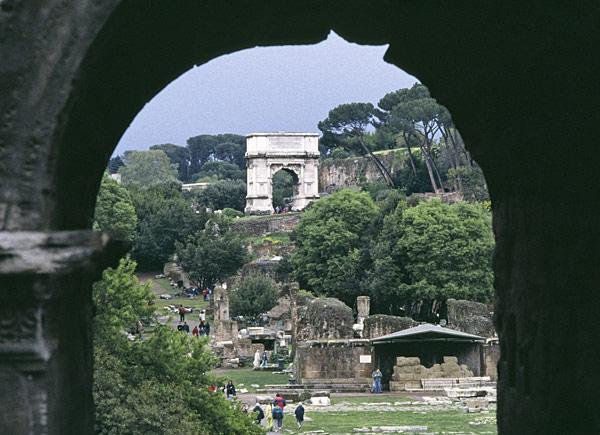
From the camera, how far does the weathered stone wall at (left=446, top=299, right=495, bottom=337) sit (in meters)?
Answer: 36.9

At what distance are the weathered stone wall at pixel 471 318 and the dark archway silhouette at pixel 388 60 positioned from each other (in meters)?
30.5

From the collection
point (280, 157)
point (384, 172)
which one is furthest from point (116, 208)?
point (384, 172)

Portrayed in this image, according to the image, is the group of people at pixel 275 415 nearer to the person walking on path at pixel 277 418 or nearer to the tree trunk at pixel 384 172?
the person walking on path at pixel 277 418

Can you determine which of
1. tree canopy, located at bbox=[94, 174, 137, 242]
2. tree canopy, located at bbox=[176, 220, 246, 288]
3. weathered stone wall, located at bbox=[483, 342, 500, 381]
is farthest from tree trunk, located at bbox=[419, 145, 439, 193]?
weathered stone wall, located at bbox=[483, 342, 500, 381]

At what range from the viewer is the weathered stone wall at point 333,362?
111ft

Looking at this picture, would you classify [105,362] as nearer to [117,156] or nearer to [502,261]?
[502,261]

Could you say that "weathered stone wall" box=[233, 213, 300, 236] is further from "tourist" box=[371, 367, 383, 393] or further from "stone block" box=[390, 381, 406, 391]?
"tourist" box=[371, 367, 383, 393]

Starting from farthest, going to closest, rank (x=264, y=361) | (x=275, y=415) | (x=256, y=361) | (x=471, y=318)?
(x=264, y=361)
(x=256, y=361)
(x=471, y=318)
(x=275, y=415)

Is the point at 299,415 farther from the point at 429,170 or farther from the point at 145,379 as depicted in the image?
the point at 429,170

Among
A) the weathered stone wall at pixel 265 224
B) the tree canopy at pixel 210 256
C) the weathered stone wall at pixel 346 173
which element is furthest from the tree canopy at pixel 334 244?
the weathered stone wall at pixel 346 173

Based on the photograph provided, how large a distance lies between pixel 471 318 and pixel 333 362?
17.4ft

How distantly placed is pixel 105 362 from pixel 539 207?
11570 millimetres

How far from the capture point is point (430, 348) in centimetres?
3416

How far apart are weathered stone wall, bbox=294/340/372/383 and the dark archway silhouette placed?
27.1 m
